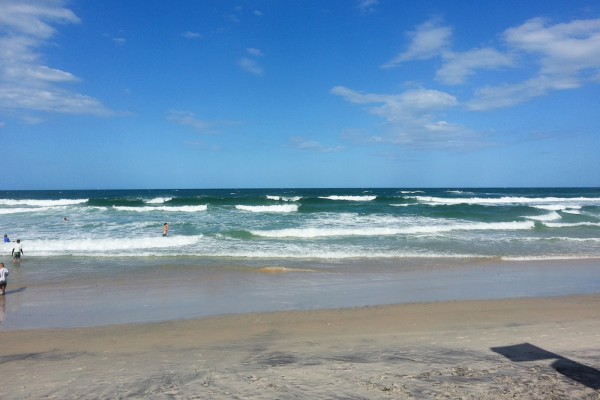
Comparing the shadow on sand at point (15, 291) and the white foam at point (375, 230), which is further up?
the white foam at point (375, 230)

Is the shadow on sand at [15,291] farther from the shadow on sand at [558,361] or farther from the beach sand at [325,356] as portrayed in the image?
the shadow on sand at [558,361]

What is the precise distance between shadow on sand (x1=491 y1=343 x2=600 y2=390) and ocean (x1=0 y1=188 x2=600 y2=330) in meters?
3.37

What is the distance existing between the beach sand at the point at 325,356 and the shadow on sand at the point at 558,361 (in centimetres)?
1

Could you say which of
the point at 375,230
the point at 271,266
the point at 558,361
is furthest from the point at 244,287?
the point at 375,230

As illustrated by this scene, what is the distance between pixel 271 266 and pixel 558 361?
9.44m

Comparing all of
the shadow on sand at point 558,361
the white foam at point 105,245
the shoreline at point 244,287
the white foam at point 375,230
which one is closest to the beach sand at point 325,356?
the shadow on sand at point 558,361

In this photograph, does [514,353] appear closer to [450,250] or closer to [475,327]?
[475,327]

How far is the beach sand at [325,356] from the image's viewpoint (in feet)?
15.4

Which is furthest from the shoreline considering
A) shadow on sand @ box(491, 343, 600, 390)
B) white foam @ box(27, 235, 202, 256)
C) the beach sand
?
shadow on sand @ box(491, 343, 600, 390)

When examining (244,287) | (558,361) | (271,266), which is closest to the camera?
(558,361)

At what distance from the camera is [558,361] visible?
5.48 meters

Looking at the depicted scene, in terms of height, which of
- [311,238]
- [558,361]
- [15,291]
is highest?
[558,361]

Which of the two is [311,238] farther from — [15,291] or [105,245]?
[15,291]

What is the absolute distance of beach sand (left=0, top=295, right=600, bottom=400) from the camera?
15.4 ft
